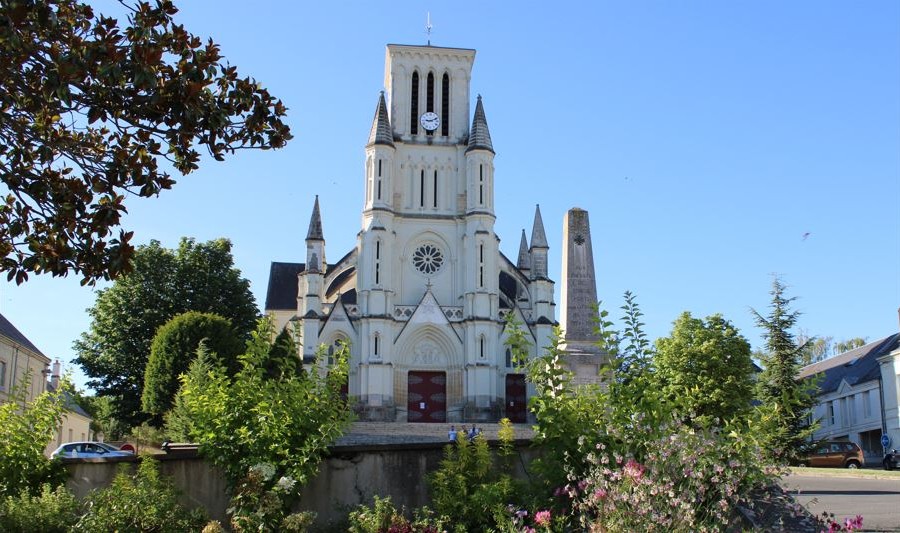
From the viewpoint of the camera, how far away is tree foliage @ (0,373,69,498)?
985cm

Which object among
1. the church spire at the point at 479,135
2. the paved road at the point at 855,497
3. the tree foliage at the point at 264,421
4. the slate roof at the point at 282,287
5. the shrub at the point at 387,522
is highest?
the church spire at the point at 479,135

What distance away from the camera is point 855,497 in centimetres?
1972

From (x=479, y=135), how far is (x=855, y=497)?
42.4m

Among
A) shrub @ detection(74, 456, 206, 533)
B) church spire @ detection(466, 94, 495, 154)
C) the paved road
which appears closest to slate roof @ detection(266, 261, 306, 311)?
church spire @ detection(466, 94, 495, 154)

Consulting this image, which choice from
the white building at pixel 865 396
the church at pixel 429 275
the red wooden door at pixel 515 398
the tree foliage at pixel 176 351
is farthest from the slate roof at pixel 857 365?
the tree foliage at pixel 176 351

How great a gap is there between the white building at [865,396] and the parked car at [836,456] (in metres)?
11.6

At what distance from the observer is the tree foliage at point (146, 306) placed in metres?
48.6

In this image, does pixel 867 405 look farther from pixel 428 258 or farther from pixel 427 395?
pixel 428 258

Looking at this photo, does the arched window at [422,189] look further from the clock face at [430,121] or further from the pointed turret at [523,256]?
the pointed turret at [523,256]

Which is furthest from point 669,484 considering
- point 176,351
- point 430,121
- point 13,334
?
point 430,121

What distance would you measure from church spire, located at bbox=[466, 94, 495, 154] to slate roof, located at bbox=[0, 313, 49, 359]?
27466 mm

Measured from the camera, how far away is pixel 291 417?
9789 mm

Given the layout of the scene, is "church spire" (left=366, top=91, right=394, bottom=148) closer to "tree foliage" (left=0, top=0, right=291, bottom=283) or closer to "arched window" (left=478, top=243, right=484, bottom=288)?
"arched window" (left=478, top=243, right=484, bottom=288)

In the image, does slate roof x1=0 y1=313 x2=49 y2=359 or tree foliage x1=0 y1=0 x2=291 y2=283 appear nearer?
tree foliage x1=0 y1=0 x2=291 y2=283
